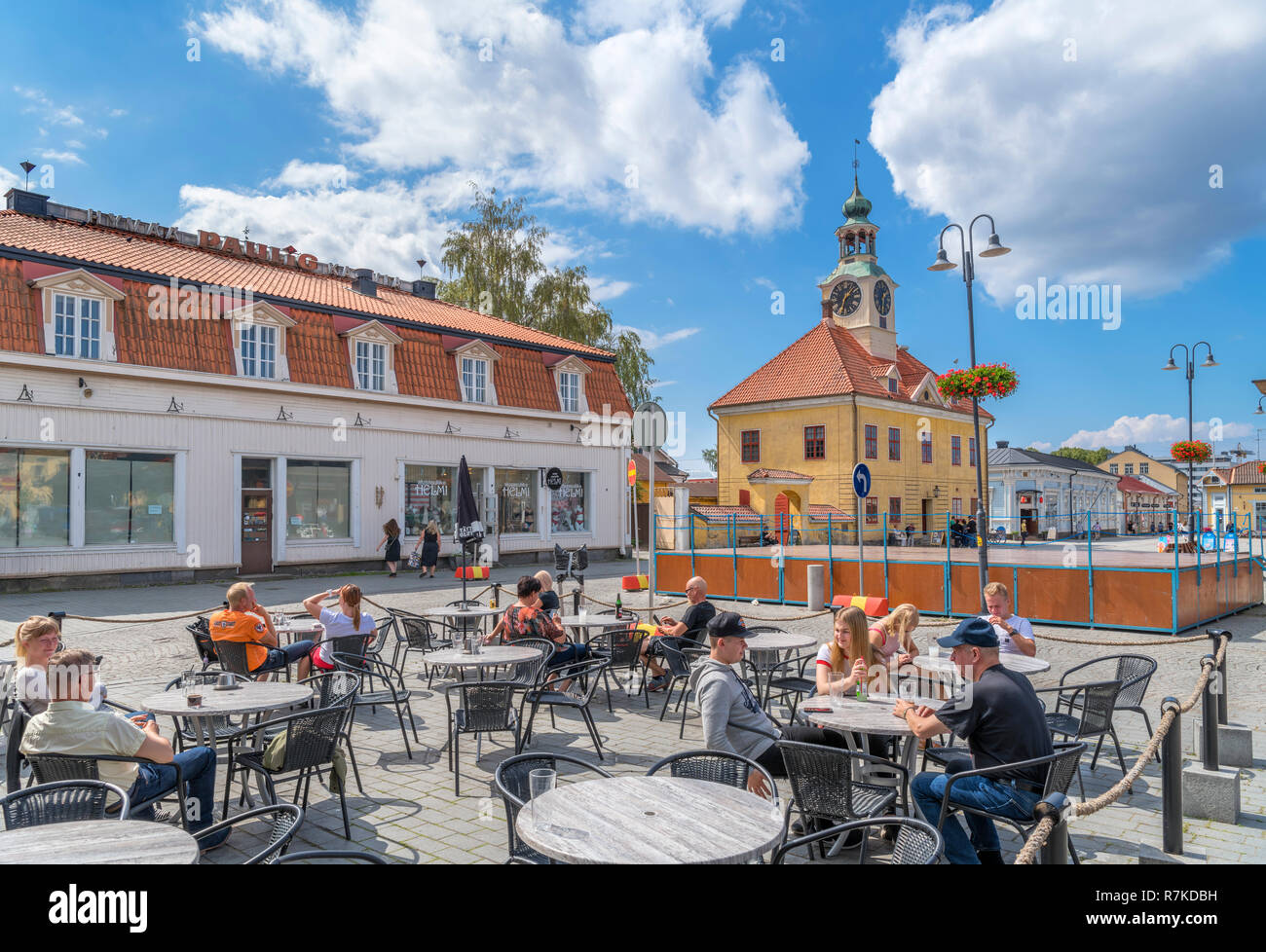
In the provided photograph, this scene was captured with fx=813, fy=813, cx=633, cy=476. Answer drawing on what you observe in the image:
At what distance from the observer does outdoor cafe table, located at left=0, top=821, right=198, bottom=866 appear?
3.07 m

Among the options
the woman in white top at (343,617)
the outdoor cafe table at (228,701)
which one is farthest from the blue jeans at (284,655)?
the outdoor cafe table at (228,701)

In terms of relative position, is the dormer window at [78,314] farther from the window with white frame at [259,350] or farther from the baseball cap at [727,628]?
the baseball cap at [727,628]

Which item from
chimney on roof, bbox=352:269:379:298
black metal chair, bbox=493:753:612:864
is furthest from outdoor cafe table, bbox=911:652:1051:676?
chimney on roof, bbox=352:269:379:298

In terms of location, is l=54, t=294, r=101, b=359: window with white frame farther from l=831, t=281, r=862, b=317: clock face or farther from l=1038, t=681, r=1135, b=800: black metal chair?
l=831, t=281, r=862, b=317: clock face

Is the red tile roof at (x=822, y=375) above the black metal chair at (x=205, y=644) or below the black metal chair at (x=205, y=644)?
above

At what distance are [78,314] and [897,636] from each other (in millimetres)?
19638

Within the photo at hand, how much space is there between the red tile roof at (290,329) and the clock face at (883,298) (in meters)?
19.8

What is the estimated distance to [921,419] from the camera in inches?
1642

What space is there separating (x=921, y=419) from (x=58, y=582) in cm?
3670

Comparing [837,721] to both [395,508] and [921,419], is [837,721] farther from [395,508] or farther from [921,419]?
[921,419]

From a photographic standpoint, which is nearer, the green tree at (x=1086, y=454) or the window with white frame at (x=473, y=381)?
the window with white frame at (x=473, y=381)

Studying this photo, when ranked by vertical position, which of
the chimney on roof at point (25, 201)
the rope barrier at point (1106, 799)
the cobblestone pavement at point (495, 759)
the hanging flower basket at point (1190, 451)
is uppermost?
the chimney on roof at point (25, 201)

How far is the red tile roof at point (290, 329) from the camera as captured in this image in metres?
18.9
